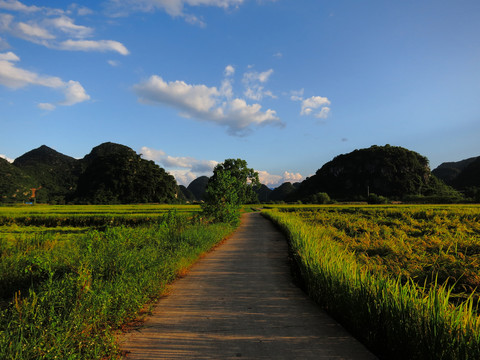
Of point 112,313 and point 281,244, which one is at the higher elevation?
point 112,313

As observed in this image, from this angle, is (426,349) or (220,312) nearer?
(426,349)

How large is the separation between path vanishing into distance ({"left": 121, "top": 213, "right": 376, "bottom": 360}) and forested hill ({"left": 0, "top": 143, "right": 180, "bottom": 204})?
286 ft

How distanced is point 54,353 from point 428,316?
13.8ft

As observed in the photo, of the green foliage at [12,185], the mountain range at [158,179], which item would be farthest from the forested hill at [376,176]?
the green foliage at [12,185]

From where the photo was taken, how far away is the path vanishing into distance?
301 centimetres

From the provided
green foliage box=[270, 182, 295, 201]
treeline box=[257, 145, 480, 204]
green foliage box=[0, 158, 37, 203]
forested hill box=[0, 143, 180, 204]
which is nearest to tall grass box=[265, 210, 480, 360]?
forested hill box=[0, 143, 180, 204]

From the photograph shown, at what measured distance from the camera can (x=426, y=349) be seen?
2.55 meters

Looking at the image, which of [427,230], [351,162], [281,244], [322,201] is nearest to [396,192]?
[351,162]

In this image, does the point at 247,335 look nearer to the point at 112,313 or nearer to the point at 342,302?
the point at 342,302

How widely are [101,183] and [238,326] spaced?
334ft

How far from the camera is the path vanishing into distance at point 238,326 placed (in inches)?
119

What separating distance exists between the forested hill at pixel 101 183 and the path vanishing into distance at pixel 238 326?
8728cm

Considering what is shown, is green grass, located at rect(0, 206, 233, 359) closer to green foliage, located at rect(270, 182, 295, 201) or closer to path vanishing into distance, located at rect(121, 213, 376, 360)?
path vanishing into distance, located at rect(121, 213, 376, 360)

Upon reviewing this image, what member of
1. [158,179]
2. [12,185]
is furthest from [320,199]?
[12,185]
